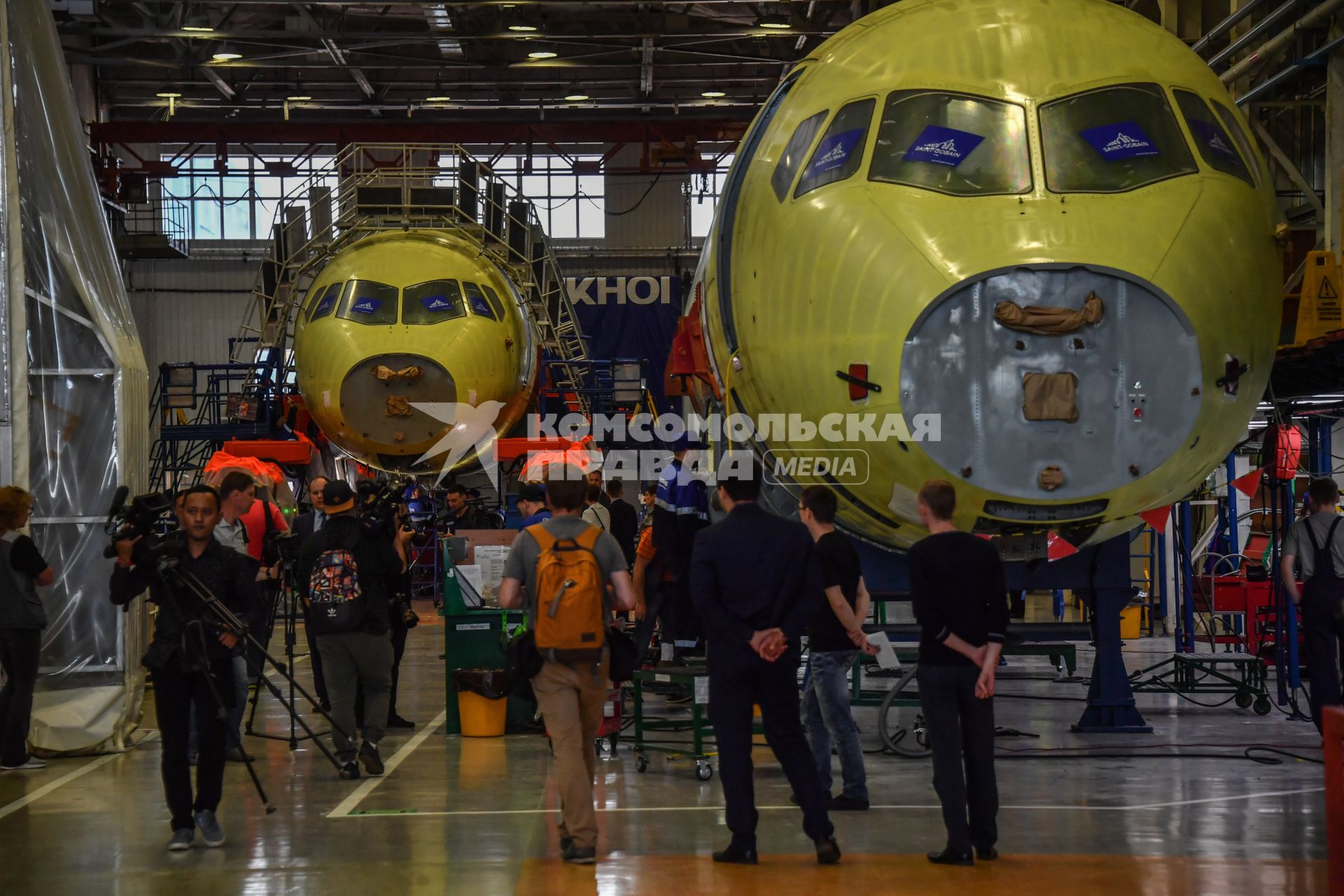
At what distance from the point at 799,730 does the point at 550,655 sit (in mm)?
1259

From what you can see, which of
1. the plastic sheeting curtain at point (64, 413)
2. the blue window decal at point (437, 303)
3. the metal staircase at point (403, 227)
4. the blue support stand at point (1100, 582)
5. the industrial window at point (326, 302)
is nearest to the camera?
the blue support stand at point (1100, 582)

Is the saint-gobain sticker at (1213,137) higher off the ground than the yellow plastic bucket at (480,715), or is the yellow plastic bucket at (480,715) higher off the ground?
the saint-gobain sticker at (1213,137)

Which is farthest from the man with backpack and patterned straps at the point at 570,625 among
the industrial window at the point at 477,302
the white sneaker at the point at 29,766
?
the industrial window at the point at 477,302

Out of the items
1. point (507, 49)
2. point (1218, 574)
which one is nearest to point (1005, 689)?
point (1218, 574)

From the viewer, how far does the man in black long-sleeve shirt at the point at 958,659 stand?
7016 mm

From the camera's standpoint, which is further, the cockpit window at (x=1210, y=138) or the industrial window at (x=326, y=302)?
A: the industrial window at (x=326, y=302)

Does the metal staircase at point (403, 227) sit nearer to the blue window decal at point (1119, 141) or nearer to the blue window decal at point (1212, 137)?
the blue window decal at point (1212, 137)

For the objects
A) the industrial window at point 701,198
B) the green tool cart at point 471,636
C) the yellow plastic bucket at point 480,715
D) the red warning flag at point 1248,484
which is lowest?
the yellow plastic bucket at point 480,715

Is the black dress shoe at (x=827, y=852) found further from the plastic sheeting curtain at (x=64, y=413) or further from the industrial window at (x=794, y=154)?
the plastic sheeting curtain at (x=64, y=413)

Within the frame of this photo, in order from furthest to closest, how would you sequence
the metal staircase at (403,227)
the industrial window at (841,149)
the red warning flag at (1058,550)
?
the metal staircase at (403,227) → the red warning flag at (1058,550) → the industrial window at (841,149)

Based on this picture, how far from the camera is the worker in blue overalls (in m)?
10.5

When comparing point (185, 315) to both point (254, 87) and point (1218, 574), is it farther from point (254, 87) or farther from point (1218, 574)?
point (1218, 574)

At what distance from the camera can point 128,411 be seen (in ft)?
37.1

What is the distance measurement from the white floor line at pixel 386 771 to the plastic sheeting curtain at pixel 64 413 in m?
2.14
